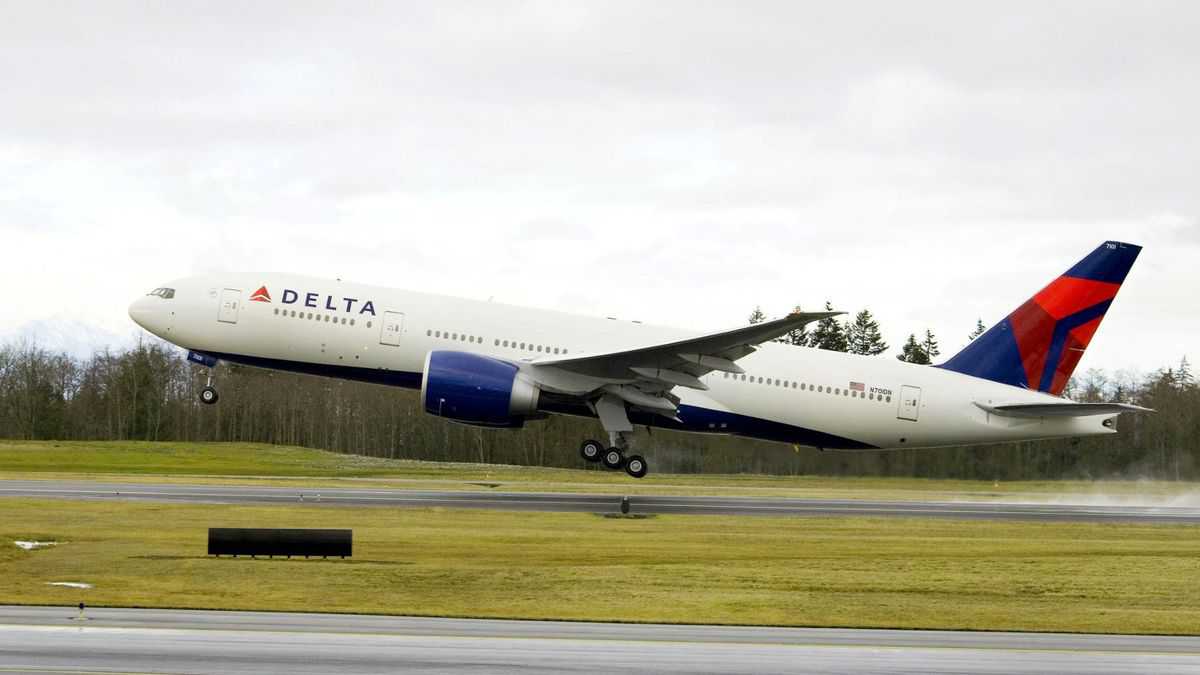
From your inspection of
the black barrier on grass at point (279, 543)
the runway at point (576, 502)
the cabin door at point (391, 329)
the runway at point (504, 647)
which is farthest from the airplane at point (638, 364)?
the runway at point (504, 647)

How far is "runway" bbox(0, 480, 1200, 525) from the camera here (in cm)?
3694

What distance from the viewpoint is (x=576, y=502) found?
39406 mm

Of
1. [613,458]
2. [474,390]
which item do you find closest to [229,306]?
[474,390]

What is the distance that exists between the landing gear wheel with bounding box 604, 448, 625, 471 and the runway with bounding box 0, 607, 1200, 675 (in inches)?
718

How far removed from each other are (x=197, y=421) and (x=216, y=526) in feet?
208

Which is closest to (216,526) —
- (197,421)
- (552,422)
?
(552,422)

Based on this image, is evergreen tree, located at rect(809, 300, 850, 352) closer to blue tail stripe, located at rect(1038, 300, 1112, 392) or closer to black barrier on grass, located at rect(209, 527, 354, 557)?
blue tail stripe, located at rect(1038, 300, 1112, 392)

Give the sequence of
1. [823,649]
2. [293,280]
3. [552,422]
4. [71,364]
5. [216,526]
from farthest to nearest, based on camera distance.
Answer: [71,364]
[552,422]
[293,280]
[216,526]
[823,649]

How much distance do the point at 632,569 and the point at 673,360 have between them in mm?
11658

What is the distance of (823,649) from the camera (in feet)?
56.9

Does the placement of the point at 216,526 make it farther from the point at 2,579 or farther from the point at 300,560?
the point at 2,579

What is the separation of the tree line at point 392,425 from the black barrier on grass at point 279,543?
17.9 m

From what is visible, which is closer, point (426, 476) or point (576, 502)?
point (576, 502)

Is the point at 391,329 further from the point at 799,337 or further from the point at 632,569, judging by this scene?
the point at 799,337
